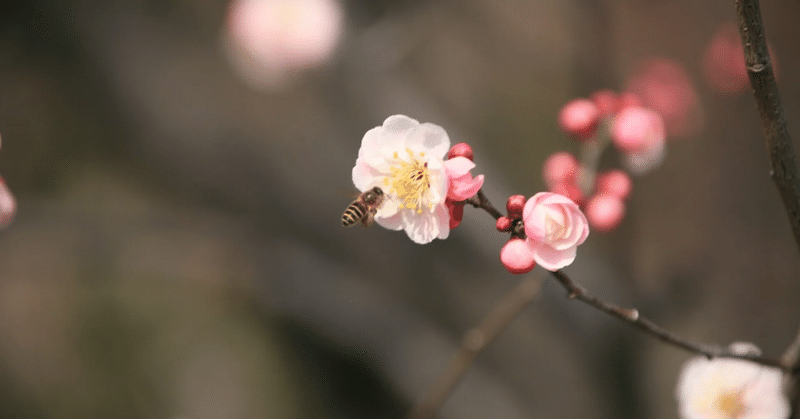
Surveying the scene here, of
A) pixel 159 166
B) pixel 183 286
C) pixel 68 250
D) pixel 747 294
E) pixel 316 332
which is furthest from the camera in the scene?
pixel 183 286

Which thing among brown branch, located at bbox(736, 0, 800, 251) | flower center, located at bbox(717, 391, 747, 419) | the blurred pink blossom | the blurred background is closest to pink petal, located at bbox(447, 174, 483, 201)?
brown branch, located at bbox(736, 0, 800, 251)

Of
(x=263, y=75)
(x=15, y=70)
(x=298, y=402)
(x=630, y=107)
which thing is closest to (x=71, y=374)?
(x=298, y=402)

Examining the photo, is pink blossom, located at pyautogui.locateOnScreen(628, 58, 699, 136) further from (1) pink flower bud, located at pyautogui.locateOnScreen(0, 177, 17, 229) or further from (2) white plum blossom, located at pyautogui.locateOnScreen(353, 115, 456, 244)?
(1) pink flower bud, located at pyautogui.locateOnScreen(0, 177, 17, 229)

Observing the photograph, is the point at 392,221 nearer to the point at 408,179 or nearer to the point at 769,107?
the point at 408,179

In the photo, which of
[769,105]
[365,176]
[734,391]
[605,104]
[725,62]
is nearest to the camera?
[769,105]

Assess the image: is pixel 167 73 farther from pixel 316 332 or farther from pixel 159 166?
pixel 316 332

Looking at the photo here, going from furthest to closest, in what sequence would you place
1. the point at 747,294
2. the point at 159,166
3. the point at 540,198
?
the point at 159,166, the point at 747,294, the point at 540,198

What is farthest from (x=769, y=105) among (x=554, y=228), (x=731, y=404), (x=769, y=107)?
(x=731, y=404)
